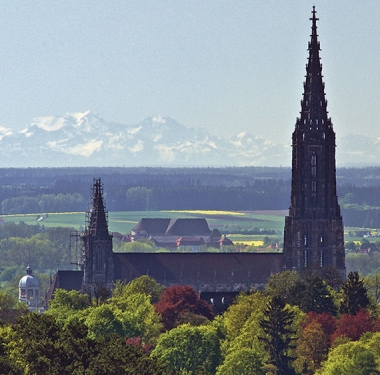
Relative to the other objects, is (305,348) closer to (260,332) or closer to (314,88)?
(260,332)

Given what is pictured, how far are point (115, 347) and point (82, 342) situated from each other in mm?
1428

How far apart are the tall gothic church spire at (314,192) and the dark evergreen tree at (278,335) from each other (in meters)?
40.4

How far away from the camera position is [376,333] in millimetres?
117188

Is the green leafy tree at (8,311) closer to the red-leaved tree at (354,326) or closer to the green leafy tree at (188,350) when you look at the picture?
the green leafy tree at (188,350)

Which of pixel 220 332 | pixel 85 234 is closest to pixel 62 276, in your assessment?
pixel 85 234

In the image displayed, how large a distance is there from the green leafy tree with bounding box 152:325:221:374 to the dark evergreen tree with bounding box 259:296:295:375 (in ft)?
10.5

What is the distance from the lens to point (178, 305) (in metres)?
141

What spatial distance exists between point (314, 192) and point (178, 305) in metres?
28.8

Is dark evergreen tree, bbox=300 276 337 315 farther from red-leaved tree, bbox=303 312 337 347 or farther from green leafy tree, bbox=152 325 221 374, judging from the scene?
green leafy tree, bbox=152 325 221 374

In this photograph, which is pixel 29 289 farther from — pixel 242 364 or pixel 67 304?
pixel 242 364

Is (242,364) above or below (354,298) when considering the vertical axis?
below

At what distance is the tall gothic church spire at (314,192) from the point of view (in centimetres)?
16650

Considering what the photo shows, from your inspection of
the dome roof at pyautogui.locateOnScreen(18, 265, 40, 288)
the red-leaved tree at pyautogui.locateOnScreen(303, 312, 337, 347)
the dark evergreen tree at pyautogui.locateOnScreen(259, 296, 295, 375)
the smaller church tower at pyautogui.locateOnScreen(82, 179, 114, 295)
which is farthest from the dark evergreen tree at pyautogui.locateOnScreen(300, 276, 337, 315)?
the dome roof at pyautogui.locateOnScreen(18, 265, 40, 288)

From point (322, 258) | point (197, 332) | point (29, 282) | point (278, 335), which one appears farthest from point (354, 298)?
point (29, 282)
